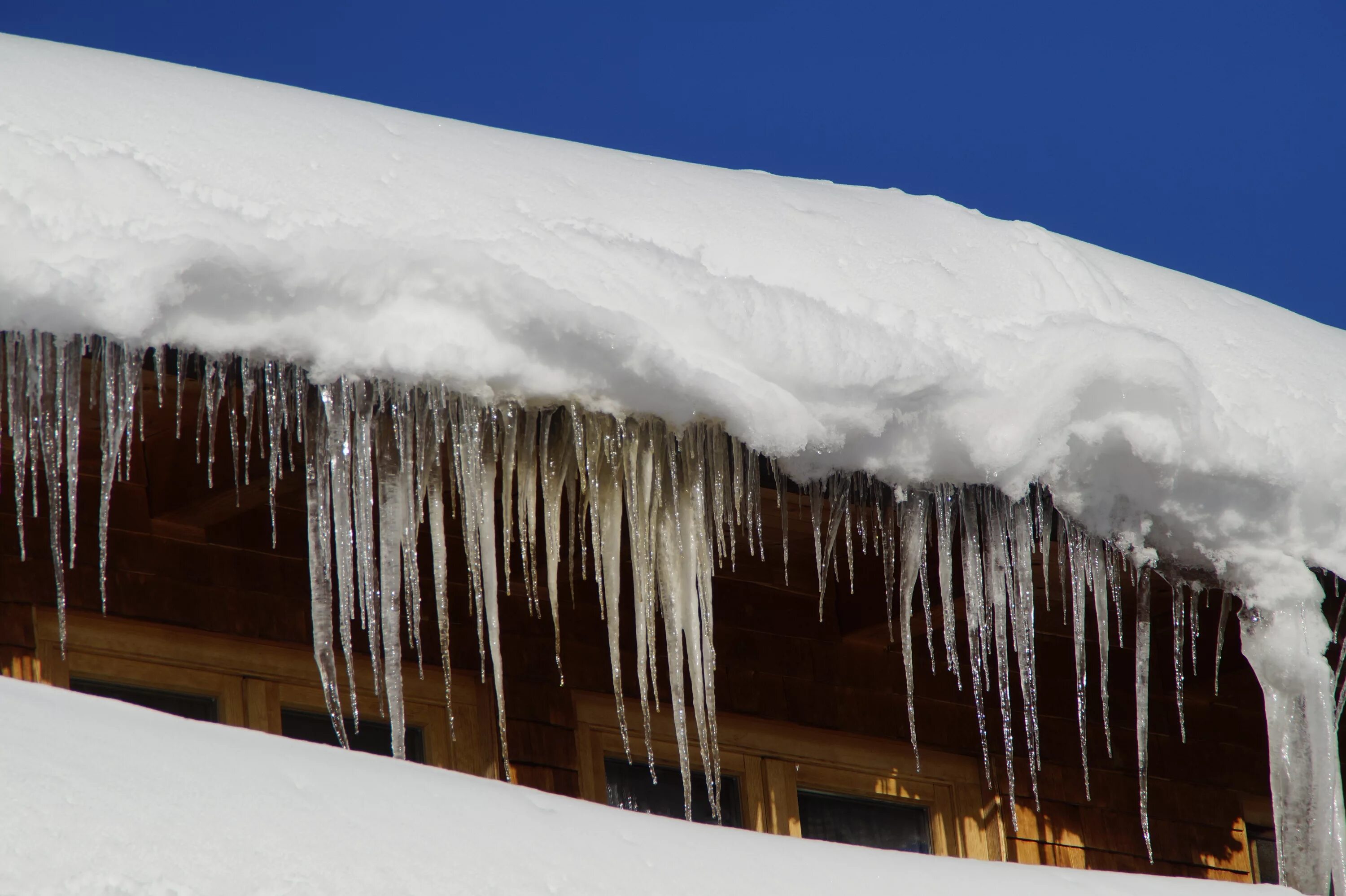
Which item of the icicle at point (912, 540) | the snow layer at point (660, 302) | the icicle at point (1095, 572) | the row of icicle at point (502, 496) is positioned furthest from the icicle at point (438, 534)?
the icicle at point (1095, 572)

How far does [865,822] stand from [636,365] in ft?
7.98

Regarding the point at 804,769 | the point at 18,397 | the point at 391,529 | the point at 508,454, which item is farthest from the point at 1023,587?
the point at 18,397

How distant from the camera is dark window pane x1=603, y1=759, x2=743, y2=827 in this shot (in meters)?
3.88

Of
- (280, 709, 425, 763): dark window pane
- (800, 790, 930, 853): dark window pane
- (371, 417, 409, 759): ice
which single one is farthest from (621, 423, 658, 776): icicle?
(800, 790, 930, 853): dark window pane

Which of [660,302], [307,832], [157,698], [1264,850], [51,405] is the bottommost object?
[1264,850]

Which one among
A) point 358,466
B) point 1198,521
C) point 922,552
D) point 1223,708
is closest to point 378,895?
point 358,466

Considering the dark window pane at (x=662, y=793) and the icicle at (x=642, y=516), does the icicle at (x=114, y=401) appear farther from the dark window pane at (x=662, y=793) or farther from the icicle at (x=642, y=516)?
the dark window pane at (x=662, y=793)

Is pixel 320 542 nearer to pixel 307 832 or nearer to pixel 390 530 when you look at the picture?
pixel 390 530

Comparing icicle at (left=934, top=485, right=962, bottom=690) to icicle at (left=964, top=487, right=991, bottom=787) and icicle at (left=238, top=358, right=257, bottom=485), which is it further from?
icicle at (left=238, top=358, right=257, bottom=485)

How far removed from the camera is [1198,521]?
282cm

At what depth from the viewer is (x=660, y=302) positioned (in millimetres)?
2414

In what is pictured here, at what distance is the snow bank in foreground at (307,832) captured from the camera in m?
1.56

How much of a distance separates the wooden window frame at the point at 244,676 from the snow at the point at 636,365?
2.61ft

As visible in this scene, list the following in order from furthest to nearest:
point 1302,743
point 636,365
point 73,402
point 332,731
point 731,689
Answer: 1. point 731,689
2. point 332,731
3. point 1302,743
4. point 636,365
5. point 73,402
